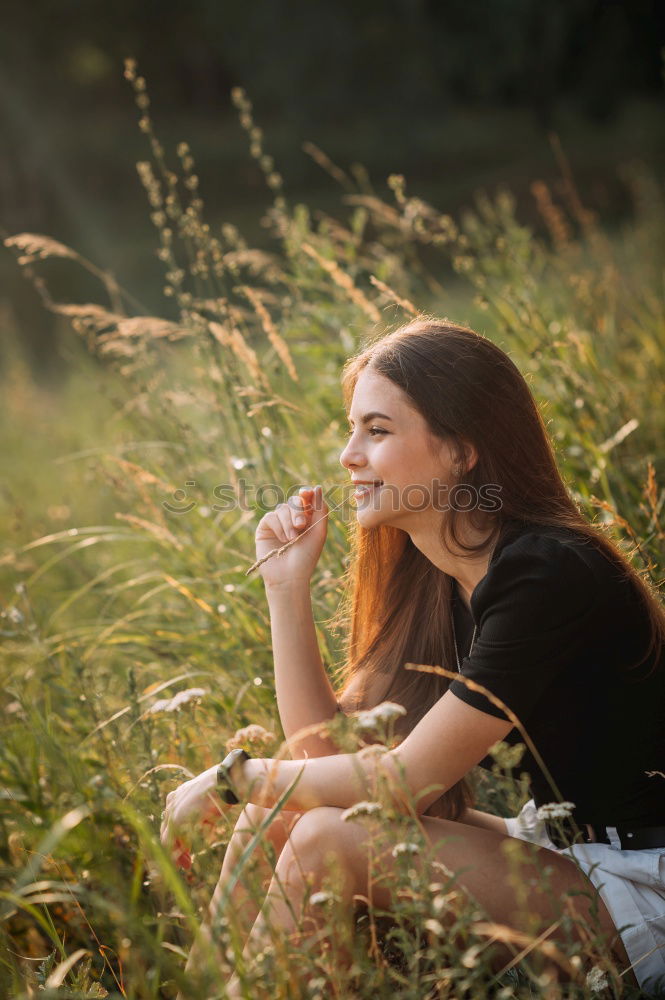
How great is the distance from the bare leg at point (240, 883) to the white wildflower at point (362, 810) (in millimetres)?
128

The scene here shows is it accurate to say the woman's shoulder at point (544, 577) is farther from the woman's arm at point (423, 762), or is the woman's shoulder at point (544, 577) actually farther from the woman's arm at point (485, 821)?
the woman's arm at point (485, 821)

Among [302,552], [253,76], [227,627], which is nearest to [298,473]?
[227,627]

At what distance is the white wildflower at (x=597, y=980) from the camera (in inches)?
55.1

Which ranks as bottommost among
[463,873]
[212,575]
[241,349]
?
[463,873]

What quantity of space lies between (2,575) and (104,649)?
1.52 meters

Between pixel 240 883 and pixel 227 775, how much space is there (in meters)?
0.21

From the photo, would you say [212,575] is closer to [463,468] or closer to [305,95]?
[463,468]

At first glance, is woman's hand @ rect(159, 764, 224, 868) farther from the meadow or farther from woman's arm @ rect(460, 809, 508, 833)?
woman's arm @ rect(460, 809, 508, 833)

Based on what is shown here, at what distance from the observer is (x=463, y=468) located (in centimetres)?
181

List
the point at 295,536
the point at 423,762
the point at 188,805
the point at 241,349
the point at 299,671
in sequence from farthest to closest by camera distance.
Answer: the point at 241,349 < the point at 295,536 < the point at 299,671 < the point at 188,805 < the point at 423,762

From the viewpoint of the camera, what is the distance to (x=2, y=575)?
4.25 meters

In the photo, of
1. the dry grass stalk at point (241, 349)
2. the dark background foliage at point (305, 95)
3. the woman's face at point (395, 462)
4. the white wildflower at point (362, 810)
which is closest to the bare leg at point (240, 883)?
the white wildflower at point (362, 810)

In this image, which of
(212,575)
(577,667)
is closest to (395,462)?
(577,667)

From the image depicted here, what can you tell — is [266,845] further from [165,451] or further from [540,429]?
[165,451]
